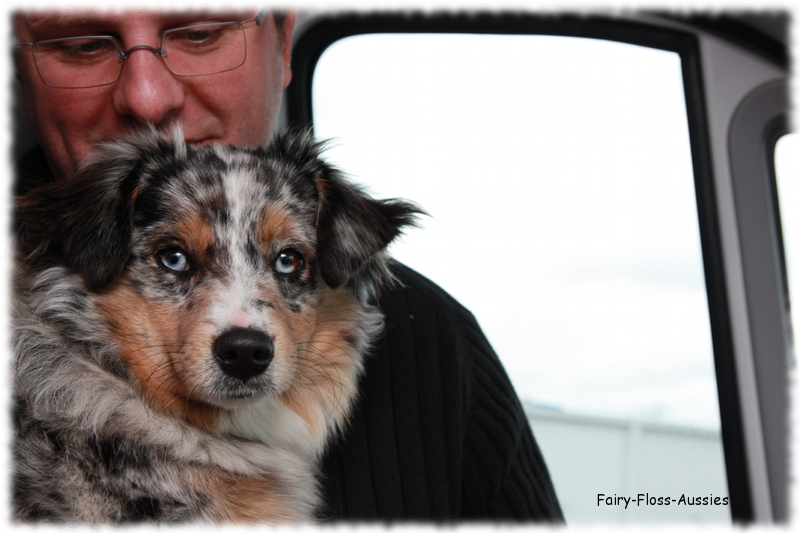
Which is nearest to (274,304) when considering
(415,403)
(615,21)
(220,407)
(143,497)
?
(220,407)

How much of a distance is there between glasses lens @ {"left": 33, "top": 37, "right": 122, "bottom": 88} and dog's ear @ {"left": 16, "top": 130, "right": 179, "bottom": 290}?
9.5 inches

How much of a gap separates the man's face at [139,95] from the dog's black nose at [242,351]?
77 cm

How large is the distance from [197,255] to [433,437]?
900 millimetres

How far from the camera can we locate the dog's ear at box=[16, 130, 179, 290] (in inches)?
75.8

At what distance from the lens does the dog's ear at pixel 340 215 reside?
2.16 m

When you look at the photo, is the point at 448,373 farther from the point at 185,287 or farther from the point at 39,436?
the point at 39,436

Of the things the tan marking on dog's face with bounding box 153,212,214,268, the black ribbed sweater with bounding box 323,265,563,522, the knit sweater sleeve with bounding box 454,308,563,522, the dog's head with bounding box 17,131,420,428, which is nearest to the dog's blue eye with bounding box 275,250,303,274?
the dog's head with bounding box 17,131,420,428

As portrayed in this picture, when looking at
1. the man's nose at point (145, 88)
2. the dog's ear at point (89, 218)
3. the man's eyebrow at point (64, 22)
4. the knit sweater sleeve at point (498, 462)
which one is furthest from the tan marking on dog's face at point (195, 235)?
the knit sweater sleeve at point (498, 462)

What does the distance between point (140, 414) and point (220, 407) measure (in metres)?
0.19

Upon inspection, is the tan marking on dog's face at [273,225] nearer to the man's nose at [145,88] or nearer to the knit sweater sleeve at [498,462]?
the man's nose at [145,88]

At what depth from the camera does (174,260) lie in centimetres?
200

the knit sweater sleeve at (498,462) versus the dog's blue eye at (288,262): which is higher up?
the dog's blue eye at (288,262)

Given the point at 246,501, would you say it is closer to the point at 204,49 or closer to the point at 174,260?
the point at 174,260

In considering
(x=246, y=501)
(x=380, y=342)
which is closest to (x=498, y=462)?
(x=380, y=342)
